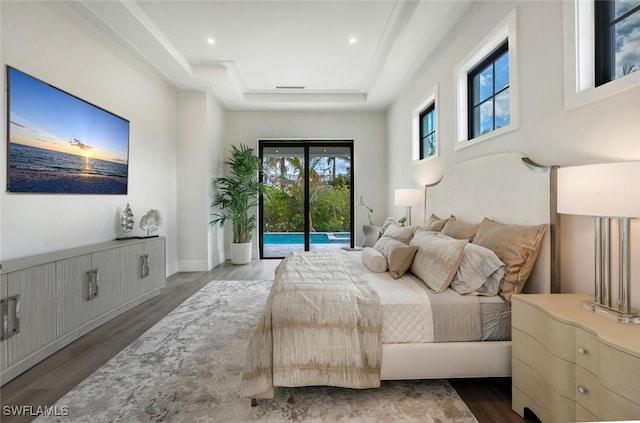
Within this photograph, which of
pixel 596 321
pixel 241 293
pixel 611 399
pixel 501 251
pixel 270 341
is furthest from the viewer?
pixel 241 293

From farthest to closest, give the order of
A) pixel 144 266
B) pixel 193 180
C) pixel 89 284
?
1. pixel 193 180
2. pixel 144 266
3. pixel 89 284

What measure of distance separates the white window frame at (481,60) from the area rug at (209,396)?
199cm

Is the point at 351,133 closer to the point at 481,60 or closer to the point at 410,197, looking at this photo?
the point at 410,197

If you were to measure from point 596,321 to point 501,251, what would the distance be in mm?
743

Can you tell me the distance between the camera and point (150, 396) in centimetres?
170

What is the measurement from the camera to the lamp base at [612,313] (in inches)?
46.0

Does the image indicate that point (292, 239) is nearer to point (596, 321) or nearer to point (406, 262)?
point (406, 262)

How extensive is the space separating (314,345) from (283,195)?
15.0ft

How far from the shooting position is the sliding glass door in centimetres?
595

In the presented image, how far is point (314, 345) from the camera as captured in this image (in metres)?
1.61

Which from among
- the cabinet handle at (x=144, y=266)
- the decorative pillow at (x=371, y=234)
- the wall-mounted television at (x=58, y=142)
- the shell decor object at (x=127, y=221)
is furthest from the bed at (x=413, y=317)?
the decorative pillow at (x=371, y=234)

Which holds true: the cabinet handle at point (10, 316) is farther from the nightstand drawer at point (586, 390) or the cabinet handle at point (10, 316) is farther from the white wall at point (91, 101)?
the nightstand drawer at point (586, 390)

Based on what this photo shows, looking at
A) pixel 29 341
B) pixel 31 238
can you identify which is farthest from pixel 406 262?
pixel 31 238

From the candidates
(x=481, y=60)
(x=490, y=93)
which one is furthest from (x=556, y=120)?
(x=481, y=60)
